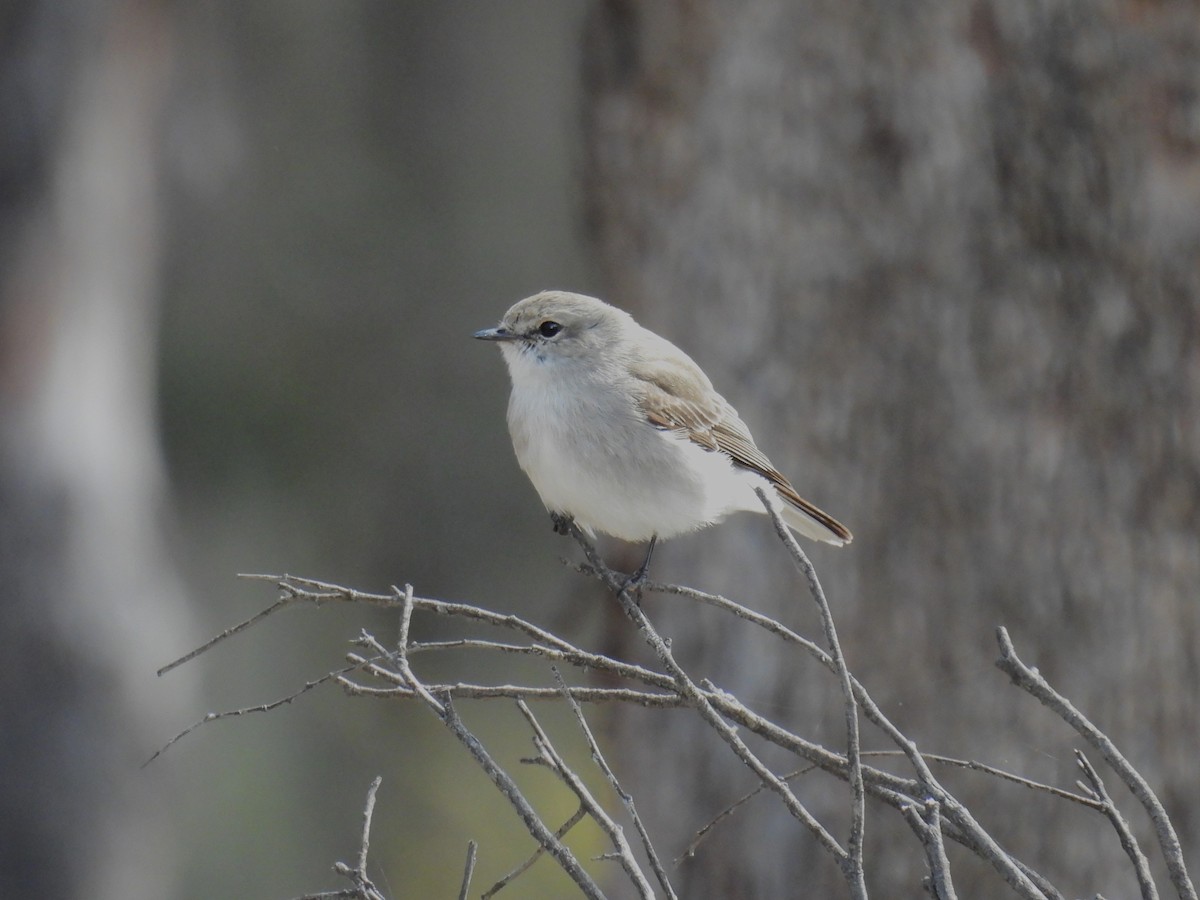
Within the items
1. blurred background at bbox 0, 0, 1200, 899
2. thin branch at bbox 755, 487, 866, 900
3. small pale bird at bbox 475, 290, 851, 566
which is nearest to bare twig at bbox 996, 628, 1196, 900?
thin branch at bbox 755, 487, 866, 900

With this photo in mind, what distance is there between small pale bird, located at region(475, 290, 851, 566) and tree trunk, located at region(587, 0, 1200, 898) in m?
0.90

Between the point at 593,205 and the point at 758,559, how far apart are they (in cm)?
145

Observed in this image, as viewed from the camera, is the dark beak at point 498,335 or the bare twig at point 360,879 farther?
the dark beak at point 498,335

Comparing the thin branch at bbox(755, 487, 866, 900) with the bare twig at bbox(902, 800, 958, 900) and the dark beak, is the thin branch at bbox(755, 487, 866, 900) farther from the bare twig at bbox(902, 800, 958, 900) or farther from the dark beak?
the dark beak

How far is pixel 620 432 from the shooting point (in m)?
3.32

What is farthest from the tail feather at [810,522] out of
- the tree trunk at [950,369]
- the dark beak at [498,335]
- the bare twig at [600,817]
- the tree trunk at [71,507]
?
the tree trunk at [71,507]

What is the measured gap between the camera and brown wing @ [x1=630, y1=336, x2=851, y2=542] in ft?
11.5

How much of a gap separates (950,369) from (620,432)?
5.02 feet

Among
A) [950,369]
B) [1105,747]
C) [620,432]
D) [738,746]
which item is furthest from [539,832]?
[950,369]

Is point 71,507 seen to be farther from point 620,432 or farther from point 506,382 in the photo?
point 620,432

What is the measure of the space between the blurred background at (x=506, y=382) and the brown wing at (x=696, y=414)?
90 cm

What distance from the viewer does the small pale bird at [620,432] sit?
127 inches

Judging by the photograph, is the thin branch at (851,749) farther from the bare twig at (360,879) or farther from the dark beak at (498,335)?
the dark beak at (498,335)

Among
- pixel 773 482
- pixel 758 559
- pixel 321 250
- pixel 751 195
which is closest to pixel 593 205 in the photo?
pixel 751 195
